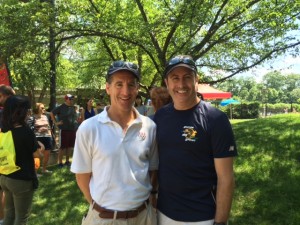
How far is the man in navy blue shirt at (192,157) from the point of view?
2254 millimetres

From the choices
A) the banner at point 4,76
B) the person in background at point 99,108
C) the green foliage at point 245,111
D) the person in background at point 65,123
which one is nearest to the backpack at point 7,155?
the banner at point 4,76

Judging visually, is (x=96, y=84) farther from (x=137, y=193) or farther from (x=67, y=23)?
(x=137, y=193)

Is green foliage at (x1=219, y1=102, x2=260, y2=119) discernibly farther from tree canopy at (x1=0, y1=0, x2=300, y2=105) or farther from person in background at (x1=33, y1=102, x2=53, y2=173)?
person in background at (x1=33, y1=102, x2=53, y2=173)

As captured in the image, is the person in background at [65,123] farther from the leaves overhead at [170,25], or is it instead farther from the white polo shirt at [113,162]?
the white polo shirt at [113,162]

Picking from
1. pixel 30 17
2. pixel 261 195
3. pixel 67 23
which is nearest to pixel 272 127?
pixel 261 195

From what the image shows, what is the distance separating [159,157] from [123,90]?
1.75 ft

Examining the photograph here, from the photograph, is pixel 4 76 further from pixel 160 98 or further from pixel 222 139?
pixel 222 139

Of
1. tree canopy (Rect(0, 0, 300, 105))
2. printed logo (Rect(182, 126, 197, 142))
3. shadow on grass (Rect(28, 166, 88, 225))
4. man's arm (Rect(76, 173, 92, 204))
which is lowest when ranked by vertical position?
shadow on grass (Rect(28, 166, 88, 225))

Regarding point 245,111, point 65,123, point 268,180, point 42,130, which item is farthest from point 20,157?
point 245,111

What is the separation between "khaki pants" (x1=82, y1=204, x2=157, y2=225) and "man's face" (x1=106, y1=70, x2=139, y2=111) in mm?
716

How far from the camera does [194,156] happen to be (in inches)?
90.6

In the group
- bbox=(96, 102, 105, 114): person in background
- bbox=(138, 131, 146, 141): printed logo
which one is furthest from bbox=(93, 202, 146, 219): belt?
bbox=(96, 102, 105, 114): person in background

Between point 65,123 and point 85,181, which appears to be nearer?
point 85,181

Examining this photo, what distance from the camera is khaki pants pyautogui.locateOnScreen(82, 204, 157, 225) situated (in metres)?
2.32
